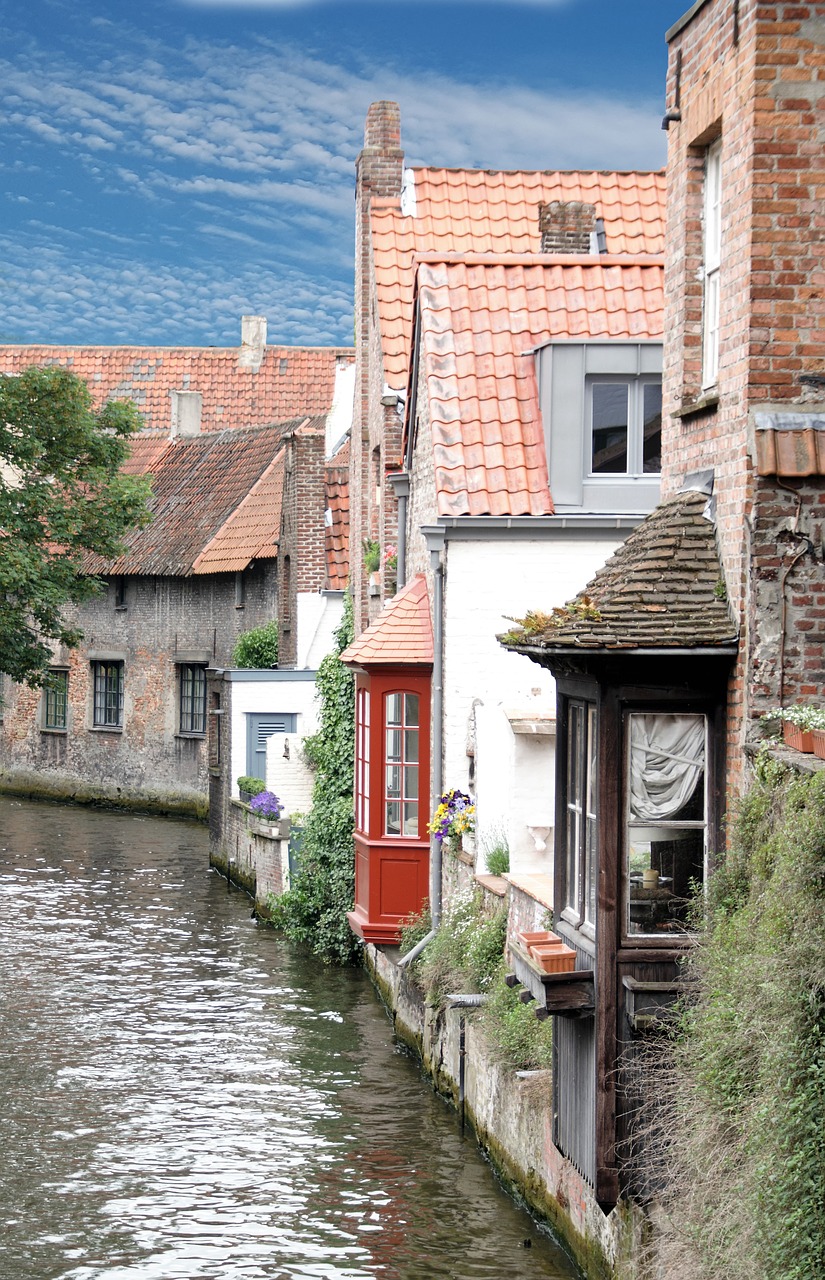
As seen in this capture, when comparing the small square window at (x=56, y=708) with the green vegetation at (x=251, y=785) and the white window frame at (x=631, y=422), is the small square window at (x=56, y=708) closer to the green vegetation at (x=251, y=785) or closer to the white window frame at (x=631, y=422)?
the green vegetation at (x=251, y=785)

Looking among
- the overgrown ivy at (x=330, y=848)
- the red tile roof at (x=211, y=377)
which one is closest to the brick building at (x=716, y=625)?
the overgrown ivy at (x=330, y=848)

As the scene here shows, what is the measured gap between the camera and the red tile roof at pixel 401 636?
17.6 meters

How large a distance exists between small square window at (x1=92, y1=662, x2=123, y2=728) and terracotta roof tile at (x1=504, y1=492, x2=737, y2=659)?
30.7 m

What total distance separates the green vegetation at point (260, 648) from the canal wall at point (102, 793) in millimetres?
4716

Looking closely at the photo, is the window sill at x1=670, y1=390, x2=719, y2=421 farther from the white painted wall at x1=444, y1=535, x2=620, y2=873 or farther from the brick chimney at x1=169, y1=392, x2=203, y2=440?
the brick chimney at x1=169, y1=392, x2=203, y2=440

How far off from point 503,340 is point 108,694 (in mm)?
23905

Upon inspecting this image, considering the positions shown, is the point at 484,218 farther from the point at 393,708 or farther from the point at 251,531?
the point at 251,531

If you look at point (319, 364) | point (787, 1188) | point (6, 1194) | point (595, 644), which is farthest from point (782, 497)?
point (319, 364)

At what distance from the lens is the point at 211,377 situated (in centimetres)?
4719

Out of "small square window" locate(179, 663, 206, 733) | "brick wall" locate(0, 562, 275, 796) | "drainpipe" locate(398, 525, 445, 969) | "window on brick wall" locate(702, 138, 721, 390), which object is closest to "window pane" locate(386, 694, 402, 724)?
"drainpipe" locate(398, 525, 445, 969)

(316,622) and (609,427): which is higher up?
(609,427)

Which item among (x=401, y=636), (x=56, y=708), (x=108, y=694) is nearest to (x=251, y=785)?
(x=401, y=636)

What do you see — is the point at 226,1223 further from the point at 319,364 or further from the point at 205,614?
the point at 319,364

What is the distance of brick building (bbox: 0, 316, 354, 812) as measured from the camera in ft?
103
